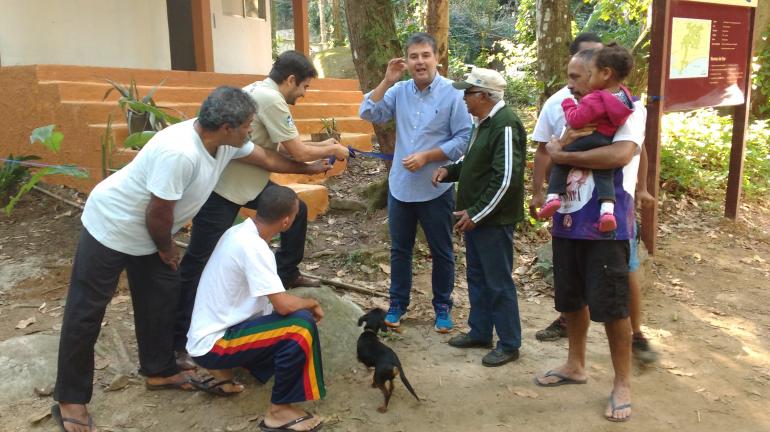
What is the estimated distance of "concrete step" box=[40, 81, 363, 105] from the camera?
625 cm

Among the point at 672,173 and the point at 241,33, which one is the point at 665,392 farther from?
the point at 241,33

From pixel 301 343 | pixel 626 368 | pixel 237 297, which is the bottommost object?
pixel 626 368

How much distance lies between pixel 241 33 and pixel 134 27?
206 centimetres

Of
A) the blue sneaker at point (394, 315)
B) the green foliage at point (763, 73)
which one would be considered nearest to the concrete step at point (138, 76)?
the blue sneaker at point (394, 315)

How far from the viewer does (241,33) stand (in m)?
10.6

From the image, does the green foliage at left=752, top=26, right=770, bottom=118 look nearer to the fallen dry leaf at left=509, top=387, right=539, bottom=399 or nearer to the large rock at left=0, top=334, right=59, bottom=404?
the fallen dry leaf at left=509, top=387, right=539, bottom=399

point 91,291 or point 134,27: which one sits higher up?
point 134,27

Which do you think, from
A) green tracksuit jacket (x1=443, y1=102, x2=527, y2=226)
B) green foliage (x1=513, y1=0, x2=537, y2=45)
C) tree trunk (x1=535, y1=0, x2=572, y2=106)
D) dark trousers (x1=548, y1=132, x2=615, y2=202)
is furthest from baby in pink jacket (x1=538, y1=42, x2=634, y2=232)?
green foliage (x1=513, y1=0, x2=537, y2=45)

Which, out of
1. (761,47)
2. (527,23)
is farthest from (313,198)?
(527,23)

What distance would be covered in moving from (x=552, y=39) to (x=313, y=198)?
407 cm

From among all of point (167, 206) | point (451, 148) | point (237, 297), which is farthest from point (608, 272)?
point (167, 206)

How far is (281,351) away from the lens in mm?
2906

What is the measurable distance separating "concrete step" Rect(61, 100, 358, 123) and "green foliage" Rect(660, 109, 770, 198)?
4.56m

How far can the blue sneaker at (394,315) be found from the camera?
4195 mm
